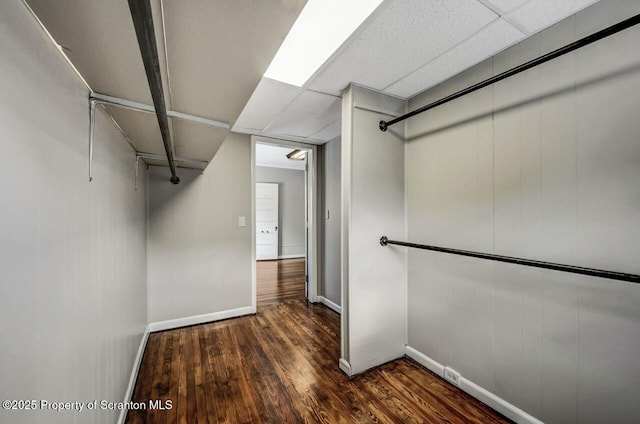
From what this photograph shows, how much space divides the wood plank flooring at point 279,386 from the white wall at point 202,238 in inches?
15.1

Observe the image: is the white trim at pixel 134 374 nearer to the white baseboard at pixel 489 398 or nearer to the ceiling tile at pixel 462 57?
the white baseboard at pixel 489 398

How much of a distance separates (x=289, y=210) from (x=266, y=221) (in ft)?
2.45

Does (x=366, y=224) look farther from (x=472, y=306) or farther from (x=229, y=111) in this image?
(x=229, y=111)

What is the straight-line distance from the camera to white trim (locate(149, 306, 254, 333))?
2686 mm

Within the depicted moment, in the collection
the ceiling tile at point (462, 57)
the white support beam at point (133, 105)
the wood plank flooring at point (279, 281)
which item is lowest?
the wood plank flooring at point (279, 281)

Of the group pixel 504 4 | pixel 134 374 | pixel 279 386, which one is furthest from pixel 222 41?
pixel 134 374

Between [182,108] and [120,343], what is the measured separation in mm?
1452

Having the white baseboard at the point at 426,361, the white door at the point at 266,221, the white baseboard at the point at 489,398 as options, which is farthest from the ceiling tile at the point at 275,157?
the white baseboard at the point at 489,398

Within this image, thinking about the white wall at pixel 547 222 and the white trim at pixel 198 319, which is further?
the white trim at pixel 198 319

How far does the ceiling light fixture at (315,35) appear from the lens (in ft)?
4.37

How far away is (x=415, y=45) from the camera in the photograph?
146 centimetres

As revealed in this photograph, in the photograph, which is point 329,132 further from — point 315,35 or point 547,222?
point 547,222

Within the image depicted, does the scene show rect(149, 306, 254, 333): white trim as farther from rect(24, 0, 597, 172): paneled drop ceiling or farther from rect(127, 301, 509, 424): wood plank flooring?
rect(24, 0, 597, 172): paneled drop ceiling

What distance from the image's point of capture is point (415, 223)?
2115 mm
